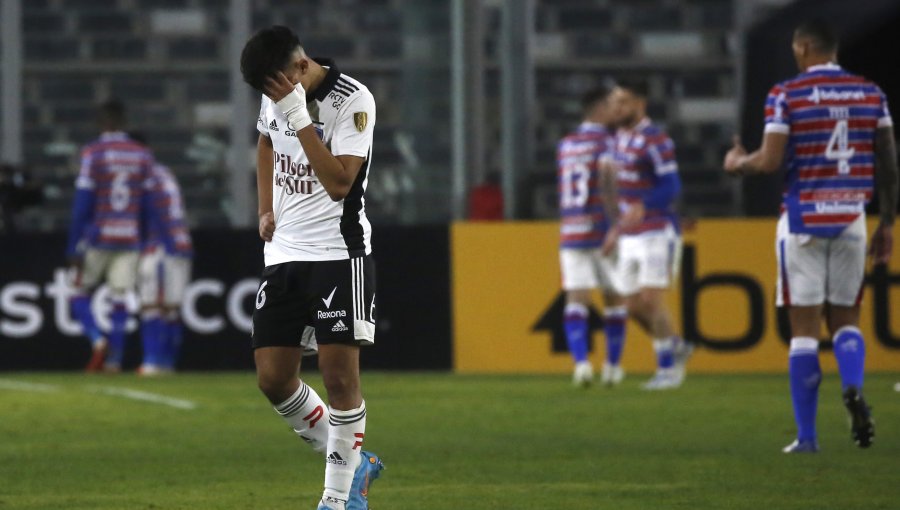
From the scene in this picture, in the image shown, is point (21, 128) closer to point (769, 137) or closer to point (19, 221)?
point (19, 221)

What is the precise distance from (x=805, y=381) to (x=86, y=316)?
9005 millimetres

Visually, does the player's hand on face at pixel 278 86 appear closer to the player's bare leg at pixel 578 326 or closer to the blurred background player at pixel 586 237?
the blurred background player at pixel 586 237

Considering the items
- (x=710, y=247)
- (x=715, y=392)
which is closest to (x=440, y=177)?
(x=710, y=247)

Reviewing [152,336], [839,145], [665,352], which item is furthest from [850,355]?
[152,336]

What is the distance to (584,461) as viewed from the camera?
360 inches

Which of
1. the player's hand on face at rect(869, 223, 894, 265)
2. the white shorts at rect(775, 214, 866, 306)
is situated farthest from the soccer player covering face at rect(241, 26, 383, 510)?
the player's hand on face at rect(869, 223, 894, 265)

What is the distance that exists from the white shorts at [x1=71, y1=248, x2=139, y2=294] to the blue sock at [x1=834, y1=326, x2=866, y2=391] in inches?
351

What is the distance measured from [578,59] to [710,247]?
21.5 ft

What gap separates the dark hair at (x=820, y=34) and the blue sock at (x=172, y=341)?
8887mm

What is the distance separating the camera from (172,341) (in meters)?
17.1

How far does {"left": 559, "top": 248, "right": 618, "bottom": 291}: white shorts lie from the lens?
1498 cm

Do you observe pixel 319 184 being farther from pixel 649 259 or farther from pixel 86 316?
pixel 86 316

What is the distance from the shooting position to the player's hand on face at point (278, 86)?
6.46 m

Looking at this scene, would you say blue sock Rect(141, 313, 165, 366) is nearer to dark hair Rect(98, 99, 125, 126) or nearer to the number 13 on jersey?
dark hair Rect(98, 99, 125, 126)
